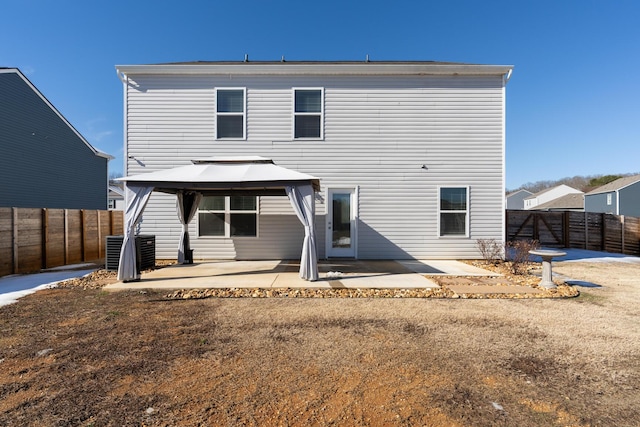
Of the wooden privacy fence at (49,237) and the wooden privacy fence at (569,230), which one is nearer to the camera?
the wooden privacy fence at (49,237)

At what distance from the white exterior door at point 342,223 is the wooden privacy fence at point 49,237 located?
25.0 ft

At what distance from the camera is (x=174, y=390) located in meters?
2.60

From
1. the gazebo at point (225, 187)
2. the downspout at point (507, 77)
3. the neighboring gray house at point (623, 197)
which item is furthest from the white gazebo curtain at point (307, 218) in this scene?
the neighboring gray house at point (623, 197)

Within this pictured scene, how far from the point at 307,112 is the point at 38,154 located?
1241 centimetres

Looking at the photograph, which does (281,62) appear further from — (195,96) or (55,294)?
(55,294)

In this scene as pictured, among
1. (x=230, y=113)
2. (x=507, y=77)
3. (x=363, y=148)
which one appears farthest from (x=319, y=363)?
(x=507, y=77)

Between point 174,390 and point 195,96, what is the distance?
8.91 meters

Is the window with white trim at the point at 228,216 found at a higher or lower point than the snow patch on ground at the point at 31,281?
higher

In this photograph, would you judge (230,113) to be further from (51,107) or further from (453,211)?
(51,107)

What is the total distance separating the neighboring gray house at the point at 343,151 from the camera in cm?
934

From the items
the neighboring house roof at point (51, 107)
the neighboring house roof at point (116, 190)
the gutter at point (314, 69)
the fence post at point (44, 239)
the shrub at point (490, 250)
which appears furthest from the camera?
the neighboring house roof at point (116, 190)

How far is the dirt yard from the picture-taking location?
232 centimetres

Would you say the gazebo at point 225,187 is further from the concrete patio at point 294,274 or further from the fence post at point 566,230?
the fence post at point 566,230

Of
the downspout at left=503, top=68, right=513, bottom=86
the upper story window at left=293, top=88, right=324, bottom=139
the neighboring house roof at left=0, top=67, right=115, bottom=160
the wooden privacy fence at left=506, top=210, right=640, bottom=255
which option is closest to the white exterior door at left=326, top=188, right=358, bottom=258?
the upper story window at left=293, top=88, right=324, bottom=139
